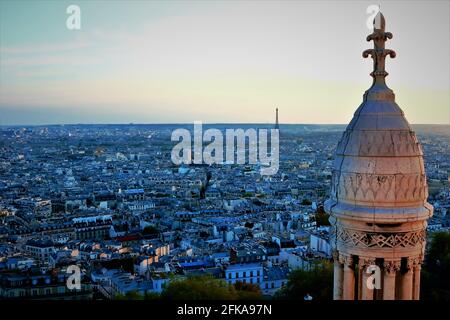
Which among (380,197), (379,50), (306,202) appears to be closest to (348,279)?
(380,197)

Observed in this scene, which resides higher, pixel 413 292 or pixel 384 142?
pixel 384 142

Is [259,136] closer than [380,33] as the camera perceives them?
No

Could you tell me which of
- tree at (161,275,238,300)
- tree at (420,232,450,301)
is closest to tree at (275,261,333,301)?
tree at (161,275,238,300)

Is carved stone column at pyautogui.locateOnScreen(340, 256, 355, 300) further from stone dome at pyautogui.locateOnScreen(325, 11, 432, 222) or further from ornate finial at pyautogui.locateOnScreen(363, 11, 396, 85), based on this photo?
ornate finial at pyautogui.locateOnScreen(363, 11, 396, 85)

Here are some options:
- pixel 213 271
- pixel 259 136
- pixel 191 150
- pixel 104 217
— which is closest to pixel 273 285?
pixel 213 271

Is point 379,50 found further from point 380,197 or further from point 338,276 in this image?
point 338,276

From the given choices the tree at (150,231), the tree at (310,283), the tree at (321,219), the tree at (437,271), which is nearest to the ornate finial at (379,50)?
the tree at (437,271)

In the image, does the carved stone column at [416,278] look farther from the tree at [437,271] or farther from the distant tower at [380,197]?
the tree at [437,271]
